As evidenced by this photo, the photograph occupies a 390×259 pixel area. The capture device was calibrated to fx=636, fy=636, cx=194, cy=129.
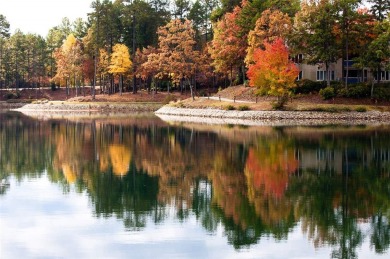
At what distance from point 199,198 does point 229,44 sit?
5671 cm

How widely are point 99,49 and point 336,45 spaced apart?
42259 millimetres

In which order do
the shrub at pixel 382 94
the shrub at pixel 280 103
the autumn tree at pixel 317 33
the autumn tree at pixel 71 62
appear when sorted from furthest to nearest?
the autumn tree at pixel 71 62, the autumn tree at pixel 317 33, the shrub at pixel 382 94, the shrub at pixel 280 103

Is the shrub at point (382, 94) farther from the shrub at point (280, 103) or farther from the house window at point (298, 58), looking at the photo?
the house window at point (298, 58)

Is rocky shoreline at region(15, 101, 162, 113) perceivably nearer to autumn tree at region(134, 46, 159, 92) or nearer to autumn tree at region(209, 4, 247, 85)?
autumn tree at region(134, 46, 159, 92)

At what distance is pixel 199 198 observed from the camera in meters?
24.7

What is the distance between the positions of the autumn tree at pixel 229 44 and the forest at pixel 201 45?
0.41ft

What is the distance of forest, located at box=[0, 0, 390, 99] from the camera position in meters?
68.8

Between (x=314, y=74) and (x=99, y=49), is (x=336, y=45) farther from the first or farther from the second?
(x=99, y=49)

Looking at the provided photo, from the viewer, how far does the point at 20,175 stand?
31.1 m

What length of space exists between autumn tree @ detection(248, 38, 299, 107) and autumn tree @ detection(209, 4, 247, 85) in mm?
10779

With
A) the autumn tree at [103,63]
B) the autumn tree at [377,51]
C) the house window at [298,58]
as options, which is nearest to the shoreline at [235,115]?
the autumn tree at [377,51]

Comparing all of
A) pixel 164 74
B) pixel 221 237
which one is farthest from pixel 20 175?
pixel 164 74

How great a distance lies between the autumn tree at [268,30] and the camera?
238ft

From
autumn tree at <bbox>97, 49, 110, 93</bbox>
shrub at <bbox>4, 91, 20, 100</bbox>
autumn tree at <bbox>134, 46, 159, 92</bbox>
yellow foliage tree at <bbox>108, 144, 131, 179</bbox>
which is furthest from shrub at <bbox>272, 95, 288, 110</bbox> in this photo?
shrub at <bbox>4, 91, 20, 100</bbox>
